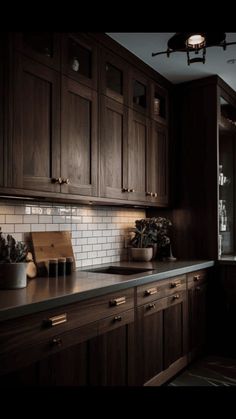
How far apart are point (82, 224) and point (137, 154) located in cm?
80

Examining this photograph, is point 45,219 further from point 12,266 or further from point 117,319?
point 117,319

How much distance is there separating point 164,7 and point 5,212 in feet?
6.94

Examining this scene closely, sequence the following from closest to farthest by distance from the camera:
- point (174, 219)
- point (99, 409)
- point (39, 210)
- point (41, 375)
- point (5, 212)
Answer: point (99, 409) < point (41, 375) < point (5, 212) < point (39, 210) < point (174, 219)

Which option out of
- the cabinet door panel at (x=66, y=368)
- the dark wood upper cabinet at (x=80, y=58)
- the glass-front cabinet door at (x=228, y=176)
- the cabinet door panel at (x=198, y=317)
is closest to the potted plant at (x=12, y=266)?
the cabinet door panel at (x=66, y=368)

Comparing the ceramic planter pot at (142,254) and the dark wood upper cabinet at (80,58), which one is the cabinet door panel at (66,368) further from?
the dark wood upper cabinet at (80,58)

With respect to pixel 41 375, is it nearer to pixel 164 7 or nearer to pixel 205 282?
pixel 164 7

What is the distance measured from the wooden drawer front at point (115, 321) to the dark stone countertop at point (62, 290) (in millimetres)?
171

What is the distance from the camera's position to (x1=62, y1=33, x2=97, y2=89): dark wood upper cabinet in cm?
245

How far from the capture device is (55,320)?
68.8 inches

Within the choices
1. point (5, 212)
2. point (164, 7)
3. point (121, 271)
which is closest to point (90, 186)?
point (5, 212)

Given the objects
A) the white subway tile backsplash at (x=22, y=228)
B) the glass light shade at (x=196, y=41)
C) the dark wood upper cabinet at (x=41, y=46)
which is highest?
the glass light shade at (x=196, y=41)

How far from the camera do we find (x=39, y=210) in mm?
2617

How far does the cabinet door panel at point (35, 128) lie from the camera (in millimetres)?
2047

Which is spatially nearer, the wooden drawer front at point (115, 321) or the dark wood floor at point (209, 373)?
the wooden drawer front at point (115, 321)
